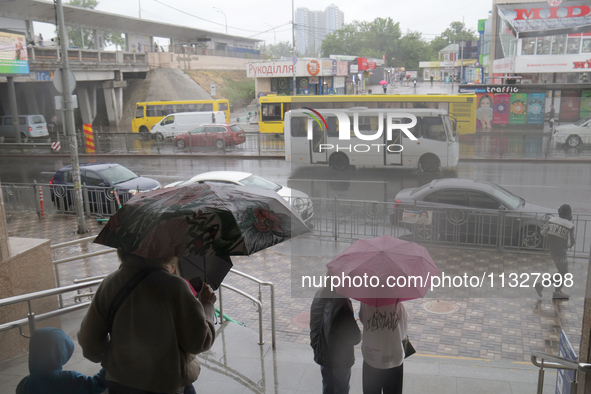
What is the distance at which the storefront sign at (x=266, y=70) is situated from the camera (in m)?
37.6

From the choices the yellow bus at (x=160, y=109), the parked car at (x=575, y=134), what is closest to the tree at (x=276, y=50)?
the yellow bus at (x=160, y=109)

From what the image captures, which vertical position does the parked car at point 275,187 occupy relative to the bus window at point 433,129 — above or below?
below

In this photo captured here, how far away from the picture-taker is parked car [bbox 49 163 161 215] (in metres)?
13.2

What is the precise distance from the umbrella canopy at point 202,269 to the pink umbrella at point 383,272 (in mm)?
850

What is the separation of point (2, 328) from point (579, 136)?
24.6m

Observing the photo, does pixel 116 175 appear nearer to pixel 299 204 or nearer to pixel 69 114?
pixel 69 114

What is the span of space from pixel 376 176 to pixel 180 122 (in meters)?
17.6

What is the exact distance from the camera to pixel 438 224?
32.1ft

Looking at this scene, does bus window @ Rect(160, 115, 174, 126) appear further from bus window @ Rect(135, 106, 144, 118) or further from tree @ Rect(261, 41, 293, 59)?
Result: tree @ Rect(261, 41, 293, 59)

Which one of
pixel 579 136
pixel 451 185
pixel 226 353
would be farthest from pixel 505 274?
pixel 579 136

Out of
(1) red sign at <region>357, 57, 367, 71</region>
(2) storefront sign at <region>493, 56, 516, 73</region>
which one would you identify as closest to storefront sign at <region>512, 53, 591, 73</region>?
(2) storefront sign at <region>493, 56, 516, 73</region>

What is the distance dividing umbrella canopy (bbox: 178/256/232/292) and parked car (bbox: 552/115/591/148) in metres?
23.3

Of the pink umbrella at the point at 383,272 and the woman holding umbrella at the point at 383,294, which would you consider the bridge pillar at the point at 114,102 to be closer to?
the pink umbrella at the point at 383,272

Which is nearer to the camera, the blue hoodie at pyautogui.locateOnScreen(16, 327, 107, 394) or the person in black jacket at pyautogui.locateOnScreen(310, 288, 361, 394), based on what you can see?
the blue hoodie at pyautogui.locateOnScreen(16, 327, 107, 394)
